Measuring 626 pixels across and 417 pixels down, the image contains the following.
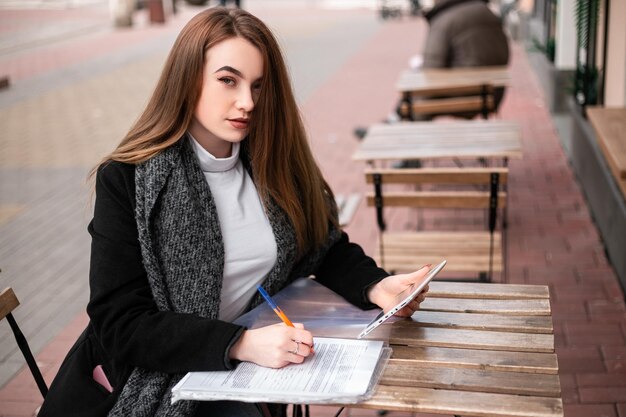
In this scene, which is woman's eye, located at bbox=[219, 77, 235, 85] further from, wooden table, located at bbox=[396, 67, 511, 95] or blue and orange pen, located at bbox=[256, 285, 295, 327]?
wooden table, located at bbox=[396, 67, 511, 95]

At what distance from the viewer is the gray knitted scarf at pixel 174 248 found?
2.16 metres

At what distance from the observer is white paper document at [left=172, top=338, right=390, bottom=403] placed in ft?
6.11

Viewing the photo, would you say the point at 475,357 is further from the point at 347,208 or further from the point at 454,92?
the point at 454,92

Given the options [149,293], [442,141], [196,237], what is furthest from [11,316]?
[442,141]

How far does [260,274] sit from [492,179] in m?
1.91

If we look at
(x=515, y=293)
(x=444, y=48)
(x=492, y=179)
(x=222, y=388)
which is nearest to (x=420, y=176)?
(x=492, y=179)

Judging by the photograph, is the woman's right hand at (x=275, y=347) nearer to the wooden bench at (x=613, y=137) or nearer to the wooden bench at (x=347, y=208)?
the wooden bench at (x=347, y=208)

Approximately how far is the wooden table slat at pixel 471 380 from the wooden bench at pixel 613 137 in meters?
2.11

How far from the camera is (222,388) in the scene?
194 centimetres

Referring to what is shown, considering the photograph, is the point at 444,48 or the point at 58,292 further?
the point at 444,48

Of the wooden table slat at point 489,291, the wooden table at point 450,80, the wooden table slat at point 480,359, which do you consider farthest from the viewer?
the wooden table at point 450,80

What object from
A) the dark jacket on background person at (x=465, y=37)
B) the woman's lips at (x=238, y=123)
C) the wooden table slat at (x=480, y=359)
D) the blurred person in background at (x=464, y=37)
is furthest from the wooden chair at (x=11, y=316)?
the blurred person in background at (x=464, y=37)

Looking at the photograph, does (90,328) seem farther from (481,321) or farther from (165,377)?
(481,321)

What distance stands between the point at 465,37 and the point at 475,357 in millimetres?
5427
